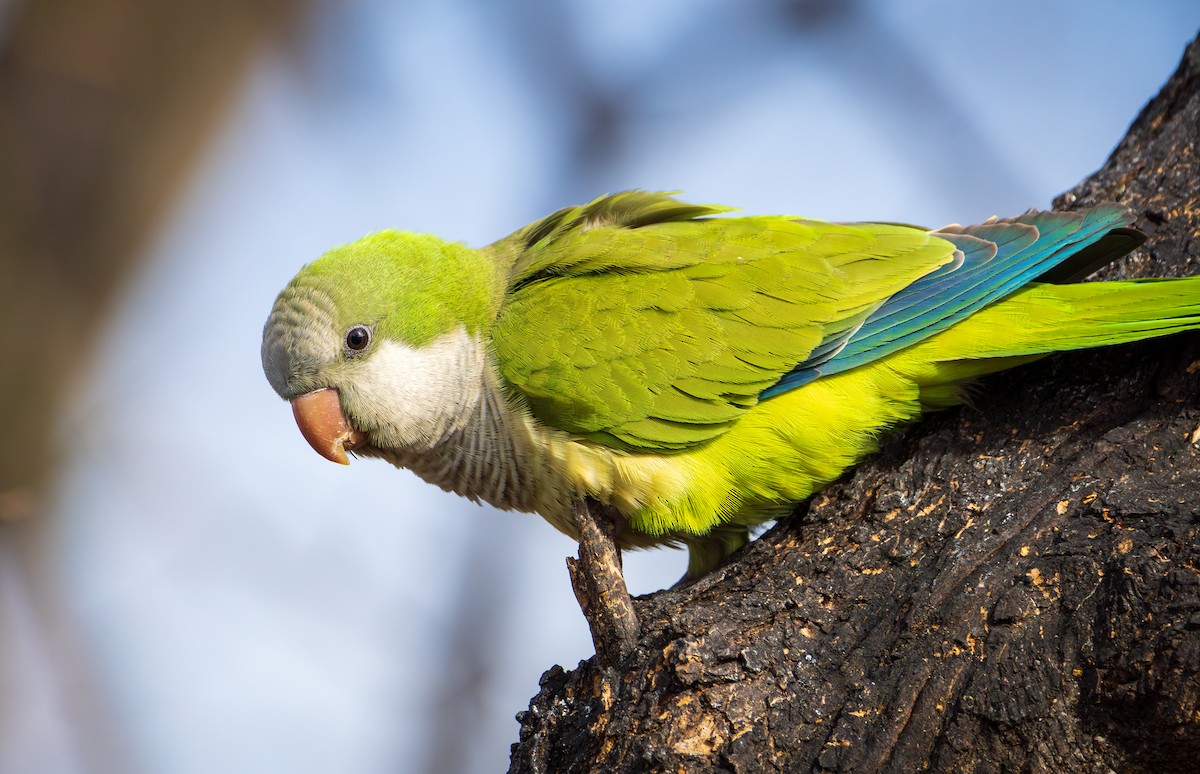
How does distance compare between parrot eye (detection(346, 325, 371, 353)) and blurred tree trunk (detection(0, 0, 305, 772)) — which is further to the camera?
parrot eye (detection(346, 325, 371, 353))

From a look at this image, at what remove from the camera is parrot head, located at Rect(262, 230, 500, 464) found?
3.98 m

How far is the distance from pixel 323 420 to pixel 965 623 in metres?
2.69

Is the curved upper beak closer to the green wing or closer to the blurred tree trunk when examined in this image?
the green wing

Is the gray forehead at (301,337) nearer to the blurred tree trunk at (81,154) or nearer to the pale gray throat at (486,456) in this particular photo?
the pale gray throat at (486,456)

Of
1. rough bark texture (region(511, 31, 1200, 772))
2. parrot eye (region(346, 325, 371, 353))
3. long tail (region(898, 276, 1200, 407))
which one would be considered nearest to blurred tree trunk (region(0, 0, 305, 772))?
parrot eye (region(346, 325, 371, 353))

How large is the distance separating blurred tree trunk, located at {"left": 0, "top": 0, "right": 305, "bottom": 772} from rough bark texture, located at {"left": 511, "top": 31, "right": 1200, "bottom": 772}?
2512 mm

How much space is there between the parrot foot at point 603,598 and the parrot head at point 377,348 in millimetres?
1321

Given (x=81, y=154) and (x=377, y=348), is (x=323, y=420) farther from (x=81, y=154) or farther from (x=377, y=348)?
(x=81, y=154)

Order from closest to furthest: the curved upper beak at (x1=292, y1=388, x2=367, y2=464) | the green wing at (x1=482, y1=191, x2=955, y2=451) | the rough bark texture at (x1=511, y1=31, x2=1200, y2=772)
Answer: the rough bark texture at (x1=511, y1=31, x2=1200, y2=772) < the green wing at (x1=482, y1=191, x2=955, y2=451) < the curved upper beak at (x1=292, y1=388, x2=367, y2=464)

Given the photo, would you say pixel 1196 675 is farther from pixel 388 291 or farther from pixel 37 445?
pixel 37 445

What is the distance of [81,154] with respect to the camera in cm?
358

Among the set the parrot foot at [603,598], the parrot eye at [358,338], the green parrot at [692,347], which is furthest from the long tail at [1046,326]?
the parrot eye at [358,338]

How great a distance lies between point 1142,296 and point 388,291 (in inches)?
111

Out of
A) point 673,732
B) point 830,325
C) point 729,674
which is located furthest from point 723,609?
point 830,325
